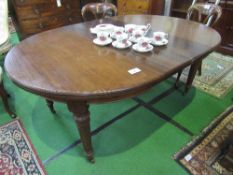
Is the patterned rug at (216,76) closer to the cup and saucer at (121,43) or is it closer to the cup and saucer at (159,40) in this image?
the cup and saucer at (159,40)

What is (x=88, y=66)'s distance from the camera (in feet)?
3.46

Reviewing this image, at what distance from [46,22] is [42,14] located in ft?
0.46

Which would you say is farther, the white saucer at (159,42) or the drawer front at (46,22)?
the drawer front at (46,22)

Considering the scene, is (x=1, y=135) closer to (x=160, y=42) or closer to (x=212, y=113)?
(x=160, y=42)

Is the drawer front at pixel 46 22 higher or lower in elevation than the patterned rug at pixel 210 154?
higher

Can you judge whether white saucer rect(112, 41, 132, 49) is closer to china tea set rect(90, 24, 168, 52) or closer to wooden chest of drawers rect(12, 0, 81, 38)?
china tea set rect(90, 24, 168, 52)

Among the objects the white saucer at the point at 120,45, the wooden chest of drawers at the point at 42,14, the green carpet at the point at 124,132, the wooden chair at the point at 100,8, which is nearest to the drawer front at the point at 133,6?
the wooden chest of drawers at the point at 42,14

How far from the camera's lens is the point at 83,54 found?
3.90ft

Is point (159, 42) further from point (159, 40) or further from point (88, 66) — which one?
point (88, 66)

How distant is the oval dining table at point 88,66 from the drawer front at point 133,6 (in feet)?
5.09

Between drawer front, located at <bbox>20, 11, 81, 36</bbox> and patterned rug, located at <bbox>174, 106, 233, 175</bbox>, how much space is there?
2786 mm

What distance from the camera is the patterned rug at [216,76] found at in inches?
80.0

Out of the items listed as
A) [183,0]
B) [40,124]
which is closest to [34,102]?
[40,124]

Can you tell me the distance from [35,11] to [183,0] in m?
2.38
